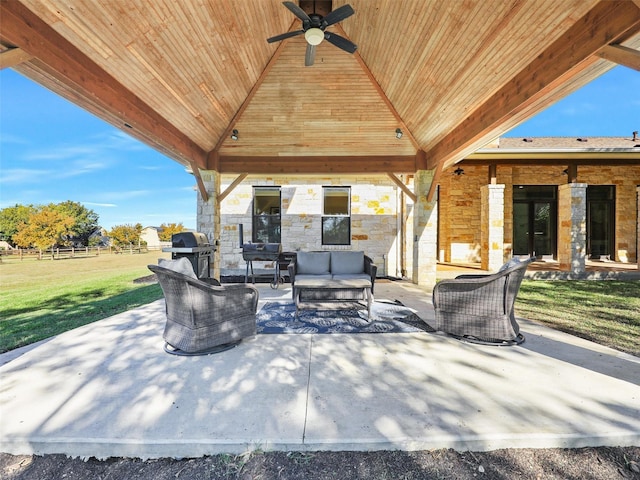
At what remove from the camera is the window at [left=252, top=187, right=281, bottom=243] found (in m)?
8.60

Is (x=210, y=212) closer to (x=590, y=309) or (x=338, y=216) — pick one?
(x=338, y=216)

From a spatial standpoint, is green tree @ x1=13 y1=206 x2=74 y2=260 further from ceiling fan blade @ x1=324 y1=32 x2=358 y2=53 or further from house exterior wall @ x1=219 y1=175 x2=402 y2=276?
ceiling fan blade @ x1=324 y1=32 x2=358 y2=53

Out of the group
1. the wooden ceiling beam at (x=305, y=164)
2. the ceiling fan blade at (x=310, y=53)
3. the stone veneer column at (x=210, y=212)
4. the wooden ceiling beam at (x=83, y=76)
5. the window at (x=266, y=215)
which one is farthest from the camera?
the window at (x=266, y=215)

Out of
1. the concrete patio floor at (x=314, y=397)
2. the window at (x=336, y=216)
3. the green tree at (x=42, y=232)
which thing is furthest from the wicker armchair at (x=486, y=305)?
the green tree at (x=42, y=232)

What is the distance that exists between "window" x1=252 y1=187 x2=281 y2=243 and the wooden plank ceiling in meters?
1.92

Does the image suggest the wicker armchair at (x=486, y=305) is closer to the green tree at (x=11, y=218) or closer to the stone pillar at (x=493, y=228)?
Result: the stone pillar at (x=493, y=228)

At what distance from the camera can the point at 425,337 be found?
3287 millimetres

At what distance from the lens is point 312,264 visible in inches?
201

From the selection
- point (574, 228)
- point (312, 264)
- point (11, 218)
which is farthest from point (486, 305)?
point (11, 218)

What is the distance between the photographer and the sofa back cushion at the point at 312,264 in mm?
Answer: 5080

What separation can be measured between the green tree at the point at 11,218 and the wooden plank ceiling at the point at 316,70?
46.5 metres

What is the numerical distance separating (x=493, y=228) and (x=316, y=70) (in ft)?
21.4

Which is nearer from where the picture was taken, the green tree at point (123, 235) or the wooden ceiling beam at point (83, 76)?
the wooden ceiling beam at point (83, 76)

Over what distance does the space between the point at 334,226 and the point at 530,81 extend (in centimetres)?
578
